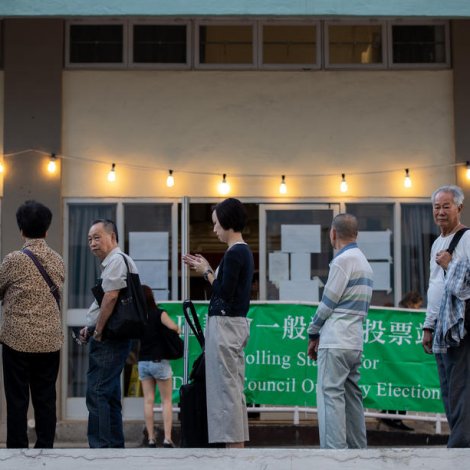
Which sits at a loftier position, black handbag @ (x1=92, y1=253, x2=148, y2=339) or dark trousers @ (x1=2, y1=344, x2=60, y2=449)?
black handbag @ (x1=92, y1=253, x2=148, y2=339)

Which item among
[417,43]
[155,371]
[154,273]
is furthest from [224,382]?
[417,43]

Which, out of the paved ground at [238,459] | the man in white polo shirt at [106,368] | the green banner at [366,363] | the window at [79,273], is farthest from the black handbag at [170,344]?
the paved ground at [238,459]

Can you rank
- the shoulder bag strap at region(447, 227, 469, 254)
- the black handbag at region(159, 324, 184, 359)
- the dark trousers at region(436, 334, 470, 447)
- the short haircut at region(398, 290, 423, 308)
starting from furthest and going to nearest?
1. the short haircut at region(398, 290, 423, 308)
2. the black handbag at region(159, 324, 184, 359)
3. the shoulder bag strap at region(447, 227, 469, 254)
4. the dark trousers at region(436, 334, 470, 447)

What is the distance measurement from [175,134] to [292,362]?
10.1 ft

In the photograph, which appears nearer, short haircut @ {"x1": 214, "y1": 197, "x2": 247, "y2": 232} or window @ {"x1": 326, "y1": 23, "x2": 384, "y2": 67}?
short haircut @ {"x1": 214, "y1": 197, "x2": 247, "y2": 232}

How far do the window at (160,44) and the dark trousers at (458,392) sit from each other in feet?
20.5

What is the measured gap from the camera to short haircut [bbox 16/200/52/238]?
751 centimetres

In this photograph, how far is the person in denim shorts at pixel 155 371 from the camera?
33.8 ft

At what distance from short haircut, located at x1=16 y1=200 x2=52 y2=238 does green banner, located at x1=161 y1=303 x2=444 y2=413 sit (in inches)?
136

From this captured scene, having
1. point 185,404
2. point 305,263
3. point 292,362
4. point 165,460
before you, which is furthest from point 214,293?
point 305,263

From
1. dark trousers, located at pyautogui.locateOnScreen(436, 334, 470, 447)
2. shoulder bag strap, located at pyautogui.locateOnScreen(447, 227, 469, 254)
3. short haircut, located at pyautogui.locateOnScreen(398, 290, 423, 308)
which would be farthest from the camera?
short haircut, located at pyautogui.locateOnScreen(398, 290, 423, 308)

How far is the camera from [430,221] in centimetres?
1209

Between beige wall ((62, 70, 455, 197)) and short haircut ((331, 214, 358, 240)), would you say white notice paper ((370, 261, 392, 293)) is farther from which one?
short haircut ((331, 214, 358, 240))

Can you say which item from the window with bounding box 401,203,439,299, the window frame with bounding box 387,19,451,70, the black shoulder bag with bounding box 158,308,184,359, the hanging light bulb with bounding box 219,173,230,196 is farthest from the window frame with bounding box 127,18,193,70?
the black shoulder bag with bounding box 158,308,184,359
